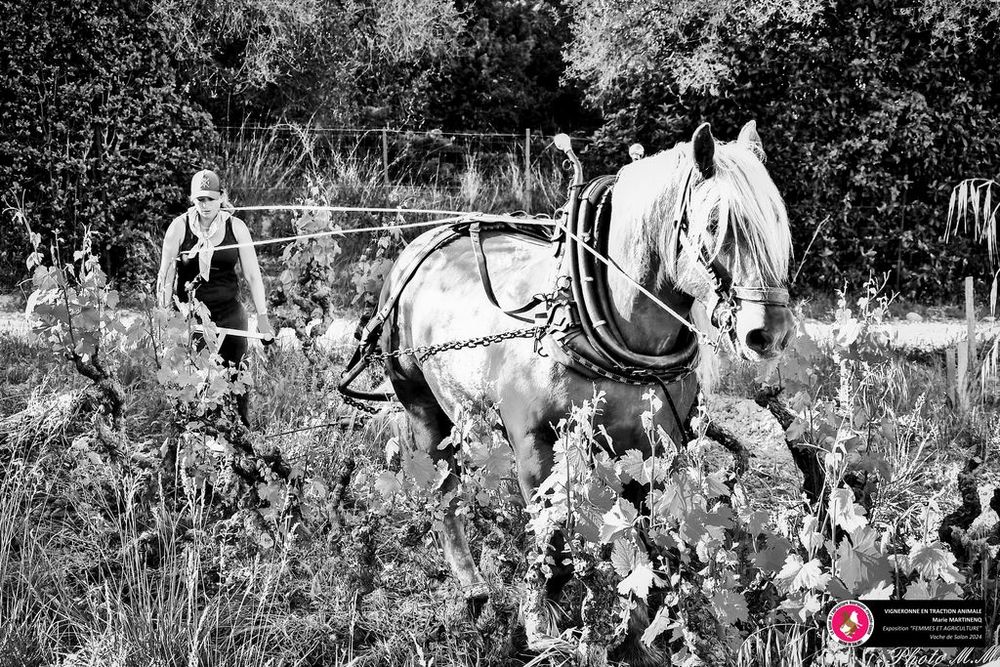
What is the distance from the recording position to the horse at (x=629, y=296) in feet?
8.61

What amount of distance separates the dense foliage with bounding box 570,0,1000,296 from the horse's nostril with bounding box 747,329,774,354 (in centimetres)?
685

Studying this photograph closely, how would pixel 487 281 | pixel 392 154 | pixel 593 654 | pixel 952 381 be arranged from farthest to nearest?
pixel 392 154 → pixel 952 381 → pixel 487 281 → pixel 593 654

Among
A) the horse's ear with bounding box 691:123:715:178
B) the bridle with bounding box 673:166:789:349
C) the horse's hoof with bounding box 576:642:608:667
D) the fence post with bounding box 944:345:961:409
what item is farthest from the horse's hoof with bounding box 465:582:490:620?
the fence post with bounding box 944:345:961:409

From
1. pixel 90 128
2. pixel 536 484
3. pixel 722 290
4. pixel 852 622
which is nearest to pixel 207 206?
pixel 536 484

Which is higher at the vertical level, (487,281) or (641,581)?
(487,281)

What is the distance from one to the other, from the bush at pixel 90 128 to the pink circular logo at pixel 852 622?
7033 millimetres

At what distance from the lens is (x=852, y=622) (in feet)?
7.26

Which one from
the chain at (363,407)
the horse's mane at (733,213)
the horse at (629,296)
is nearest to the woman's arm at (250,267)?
the chain at (363,407)

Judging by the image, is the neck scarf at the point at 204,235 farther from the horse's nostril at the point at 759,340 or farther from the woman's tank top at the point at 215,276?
the horse's nostril at the point at 759,340

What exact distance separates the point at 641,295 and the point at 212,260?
2.63 m

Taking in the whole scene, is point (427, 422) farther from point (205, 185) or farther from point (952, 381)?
point (952, 381)

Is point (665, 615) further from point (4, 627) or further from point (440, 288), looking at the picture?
point (4, 627)

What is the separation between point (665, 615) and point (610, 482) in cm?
37

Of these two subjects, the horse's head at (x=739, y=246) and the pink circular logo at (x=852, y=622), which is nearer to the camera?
the pink circular logo at (x=852, y=622)
